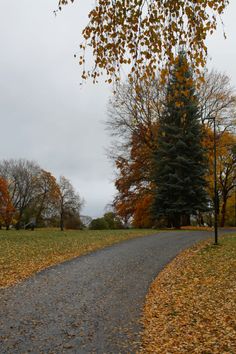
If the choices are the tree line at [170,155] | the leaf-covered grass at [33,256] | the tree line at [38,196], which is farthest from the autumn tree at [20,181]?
the leaf-covered grass at [33,256]

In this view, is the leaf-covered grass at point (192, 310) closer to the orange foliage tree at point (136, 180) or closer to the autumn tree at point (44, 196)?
the orange foliage tree at point (136, 180)

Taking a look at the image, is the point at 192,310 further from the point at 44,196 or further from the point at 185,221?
the point at 44,196

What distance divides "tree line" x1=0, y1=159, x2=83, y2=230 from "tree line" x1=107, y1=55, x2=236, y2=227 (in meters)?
17.3

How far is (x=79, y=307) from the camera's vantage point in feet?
25.1

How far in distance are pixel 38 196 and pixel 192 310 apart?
159 ft

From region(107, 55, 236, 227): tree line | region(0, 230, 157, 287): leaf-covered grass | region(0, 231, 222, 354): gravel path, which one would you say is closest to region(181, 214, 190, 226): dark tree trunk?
region(107, 55, 236, 227): tree line

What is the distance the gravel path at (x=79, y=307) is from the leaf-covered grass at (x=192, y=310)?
1.03 ft

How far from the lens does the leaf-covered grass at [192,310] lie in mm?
5802

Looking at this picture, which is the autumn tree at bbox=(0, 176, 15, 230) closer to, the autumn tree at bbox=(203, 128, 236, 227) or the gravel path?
the autumn tree at bbox=(203, 128, 236, 227)

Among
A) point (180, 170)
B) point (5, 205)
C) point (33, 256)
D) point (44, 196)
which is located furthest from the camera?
point (44, 196)

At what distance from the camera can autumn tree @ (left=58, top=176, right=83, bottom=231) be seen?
5188 centimetres

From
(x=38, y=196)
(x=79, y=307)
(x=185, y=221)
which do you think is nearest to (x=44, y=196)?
(x=38, y=196)

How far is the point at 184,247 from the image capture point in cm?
1717

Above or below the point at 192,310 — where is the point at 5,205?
above
